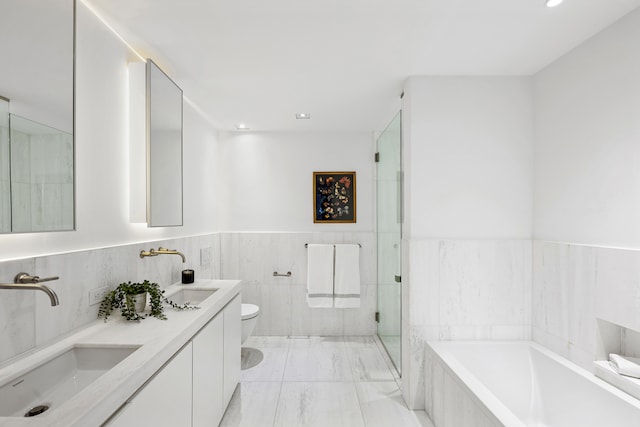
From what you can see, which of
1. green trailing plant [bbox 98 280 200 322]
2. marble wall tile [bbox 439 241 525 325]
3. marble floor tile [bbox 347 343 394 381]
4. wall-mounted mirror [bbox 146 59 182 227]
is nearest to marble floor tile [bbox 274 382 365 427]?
marble floor tile [bbox 347 343 394 381]

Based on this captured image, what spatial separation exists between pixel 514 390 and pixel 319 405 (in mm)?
1301

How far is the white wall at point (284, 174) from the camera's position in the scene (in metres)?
3.78

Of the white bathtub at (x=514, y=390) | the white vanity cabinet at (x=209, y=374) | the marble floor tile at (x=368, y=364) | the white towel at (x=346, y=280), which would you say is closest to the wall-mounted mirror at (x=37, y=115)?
the white vanity cabinet at (x=209, y=374)

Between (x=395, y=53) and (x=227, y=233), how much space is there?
8.44ft

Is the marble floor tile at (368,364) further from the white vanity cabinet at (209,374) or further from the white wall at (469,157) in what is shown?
the white wall at (469,157)

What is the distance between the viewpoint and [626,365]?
1657 millimetres

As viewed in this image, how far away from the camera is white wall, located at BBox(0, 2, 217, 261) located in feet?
5.01

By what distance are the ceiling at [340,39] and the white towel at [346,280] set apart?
5.51 ft

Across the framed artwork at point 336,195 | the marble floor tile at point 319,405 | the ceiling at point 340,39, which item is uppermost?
the ceiling at point 340,39

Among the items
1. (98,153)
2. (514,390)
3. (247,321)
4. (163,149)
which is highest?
(163,149)

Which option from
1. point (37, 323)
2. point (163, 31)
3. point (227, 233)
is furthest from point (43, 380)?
point (227, 233)

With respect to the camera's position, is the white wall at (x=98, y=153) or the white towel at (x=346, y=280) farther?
the white towel at (x=346, y=280)

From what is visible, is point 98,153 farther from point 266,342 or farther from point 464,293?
point 266,342

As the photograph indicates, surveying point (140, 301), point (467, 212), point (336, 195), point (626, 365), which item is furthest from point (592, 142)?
point (140, 301)
